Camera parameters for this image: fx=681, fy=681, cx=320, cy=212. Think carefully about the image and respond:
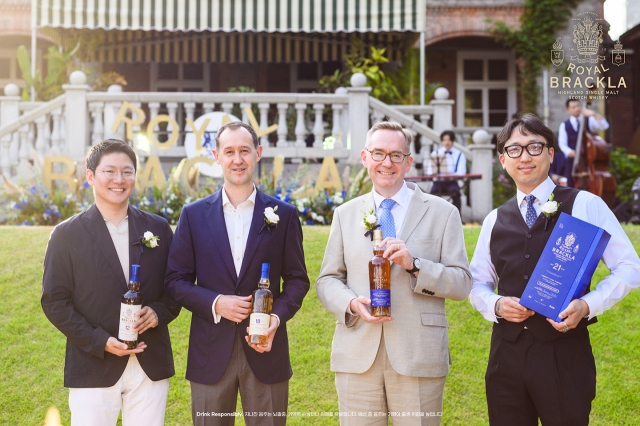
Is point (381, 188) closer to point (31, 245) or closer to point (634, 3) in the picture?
point (31, 245)

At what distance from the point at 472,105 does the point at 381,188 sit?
1514 centimetres

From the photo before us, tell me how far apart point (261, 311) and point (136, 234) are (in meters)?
0.85

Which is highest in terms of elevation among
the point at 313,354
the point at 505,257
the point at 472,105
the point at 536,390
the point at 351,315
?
the point at 472,105

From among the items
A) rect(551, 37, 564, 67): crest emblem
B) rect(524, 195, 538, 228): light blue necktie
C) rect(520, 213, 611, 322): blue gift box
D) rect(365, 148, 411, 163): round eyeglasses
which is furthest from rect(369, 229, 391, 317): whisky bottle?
rect(551, 37, 564, 67): crest emblem

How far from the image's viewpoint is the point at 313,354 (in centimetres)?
606

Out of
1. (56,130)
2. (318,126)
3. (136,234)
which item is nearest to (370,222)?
(136,234)

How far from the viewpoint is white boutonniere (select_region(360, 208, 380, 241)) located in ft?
11.7

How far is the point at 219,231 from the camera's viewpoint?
3.74m

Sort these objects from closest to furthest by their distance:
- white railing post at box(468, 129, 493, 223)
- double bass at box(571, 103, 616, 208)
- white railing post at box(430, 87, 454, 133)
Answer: double bass at box(571, 103, 616, 208)
white railing post at box(468, 129, 493, 223)
white railing post at box(430, 87, 454, 133)

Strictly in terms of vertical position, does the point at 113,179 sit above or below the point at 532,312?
above

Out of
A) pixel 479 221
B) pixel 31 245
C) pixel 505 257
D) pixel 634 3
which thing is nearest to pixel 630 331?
pixel 505 257

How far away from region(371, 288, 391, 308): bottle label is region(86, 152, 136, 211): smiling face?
148 cm

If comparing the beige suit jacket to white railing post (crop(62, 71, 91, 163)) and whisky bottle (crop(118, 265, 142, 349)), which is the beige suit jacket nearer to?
whisky bottle (crop(118, 265, 142, 349))

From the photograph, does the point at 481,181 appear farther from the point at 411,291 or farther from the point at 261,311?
the point at 261,311
